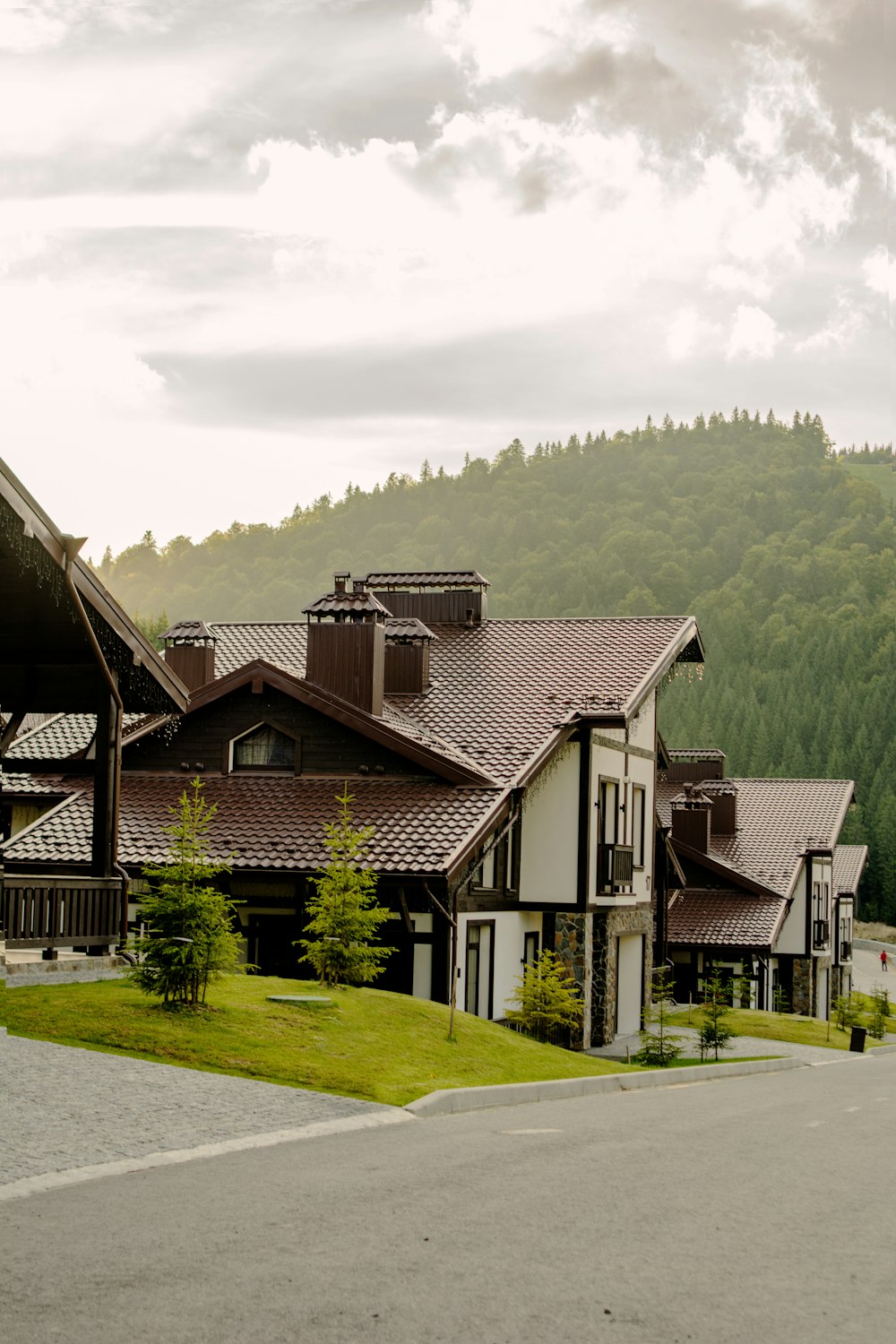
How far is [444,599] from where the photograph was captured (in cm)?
3578

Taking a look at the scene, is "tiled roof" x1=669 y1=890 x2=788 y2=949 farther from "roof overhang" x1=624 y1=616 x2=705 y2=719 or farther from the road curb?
the road curb

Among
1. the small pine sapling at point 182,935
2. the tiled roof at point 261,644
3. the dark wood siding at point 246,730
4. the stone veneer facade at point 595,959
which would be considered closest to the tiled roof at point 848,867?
the stone veneer facade at point 595,959

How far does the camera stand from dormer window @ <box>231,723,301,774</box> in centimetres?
2838

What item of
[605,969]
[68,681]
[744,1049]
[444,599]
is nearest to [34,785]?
[444,599]

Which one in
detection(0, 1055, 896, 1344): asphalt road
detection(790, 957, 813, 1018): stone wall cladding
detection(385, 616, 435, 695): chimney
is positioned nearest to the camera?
detection(0, 1055, 896, 1344): asphalt road

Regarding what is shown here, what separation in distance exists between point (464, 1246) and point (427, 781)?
769 inches

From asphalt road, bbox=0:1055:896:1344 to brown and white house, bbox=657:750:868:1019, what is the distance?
31.7m

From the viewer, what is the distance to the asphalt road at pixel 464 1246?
6160 mm

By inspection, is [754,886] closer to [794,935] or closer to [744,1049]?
[794,935]

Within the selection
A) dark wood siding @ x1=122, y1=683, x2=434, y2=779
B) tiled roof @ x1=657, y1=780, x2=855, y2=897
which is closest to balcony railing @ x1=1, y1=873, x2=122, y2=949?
dark wood siding @ x1=122, y1=683, x2=434, y2=779

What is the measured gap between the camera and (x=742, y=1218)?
862cm

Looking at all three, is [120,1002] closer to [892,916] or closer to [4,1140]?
[4,1140]

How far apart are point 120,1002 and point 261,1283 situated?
10.4 m

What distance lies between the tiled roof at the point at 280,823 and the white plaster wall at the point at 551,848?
126 inches
